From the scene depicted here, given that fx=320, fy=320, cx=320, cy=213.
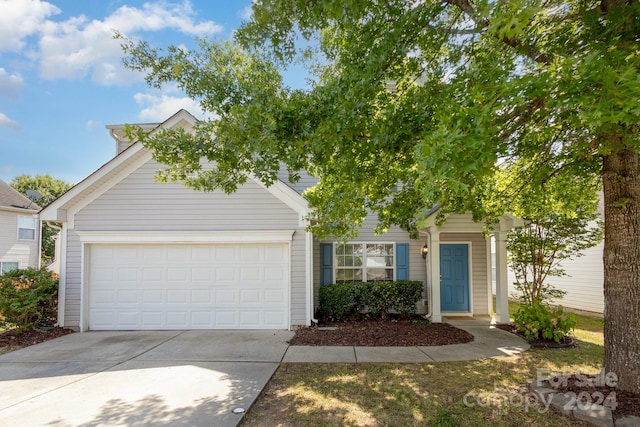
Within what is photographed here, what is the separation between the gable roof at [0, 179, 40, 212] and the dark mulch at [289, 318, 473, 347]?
18017mm

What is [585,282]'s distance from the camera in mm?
11133

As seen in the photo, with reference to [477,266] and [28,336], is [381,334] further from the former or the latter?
[28,336]

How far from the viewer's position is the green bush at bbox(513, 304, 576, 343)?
6828 millimetres

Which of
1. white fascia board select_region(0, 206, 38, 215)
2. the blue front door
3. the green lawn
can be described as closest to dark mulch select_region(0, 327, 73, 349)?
the green lawn

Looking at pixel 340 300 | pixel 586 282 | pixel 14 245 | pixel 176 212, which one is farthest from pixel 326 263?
pixel 14 245

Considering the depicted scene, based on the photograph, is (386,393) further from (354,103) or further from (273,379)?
(354,103)

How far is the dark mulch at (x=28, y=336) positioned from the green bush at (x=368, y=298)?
6516 millimetres

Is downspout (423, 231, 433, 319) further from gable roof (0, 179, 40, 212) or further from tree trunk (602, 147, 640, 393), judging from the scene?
gable roof (0, 179, 40, 212)

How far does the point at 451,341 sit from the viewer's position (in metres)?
7.05

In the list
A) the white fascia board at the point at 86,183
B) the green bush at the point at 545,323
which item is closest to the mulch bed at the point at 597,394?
the green bush at the point at 545,323

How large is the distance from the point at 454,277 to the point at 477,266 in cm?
81

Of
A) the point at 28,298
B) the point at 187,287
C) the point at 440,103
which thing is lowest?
the point at 28,298

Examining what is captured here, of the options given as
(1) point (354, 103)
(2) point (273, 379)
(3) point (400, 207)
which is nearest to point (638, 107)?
(1) point (354, 103)

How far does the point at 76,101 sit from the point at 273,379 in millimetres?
14428
